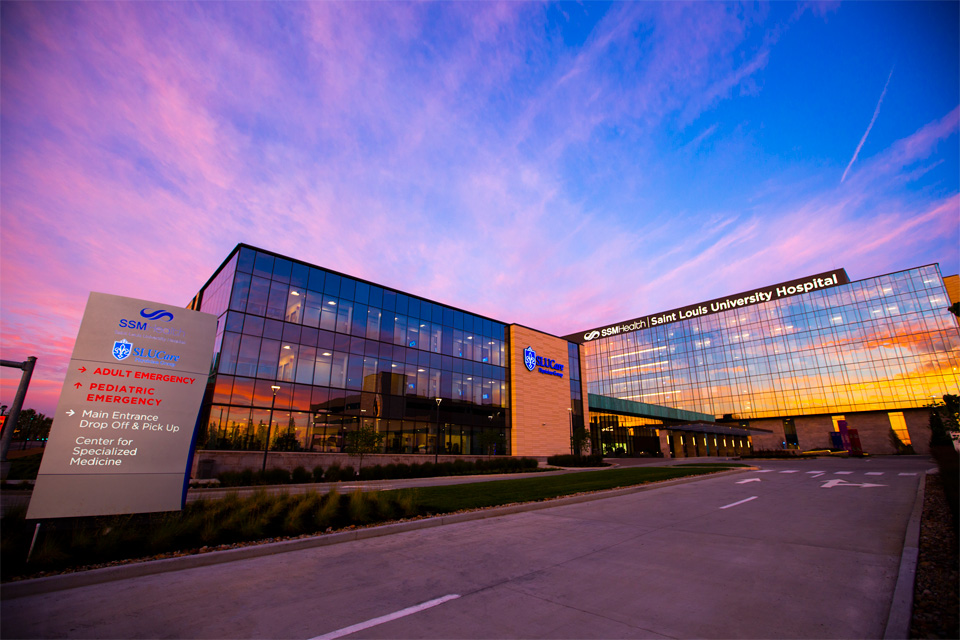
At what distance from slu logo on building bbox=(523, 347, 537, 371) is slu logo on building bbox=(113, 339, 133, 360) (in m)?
42.6

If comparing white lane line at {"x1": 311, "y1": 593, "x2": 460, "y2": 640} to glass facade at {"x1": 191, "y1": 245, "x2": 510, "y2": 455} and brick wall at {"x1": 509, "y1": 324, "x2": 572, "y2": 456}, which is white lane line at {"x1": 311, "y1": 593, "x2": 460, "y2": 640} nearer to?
glass facade at {"x1": 191, "y1": 245, "x2": 510, "y2": 455}

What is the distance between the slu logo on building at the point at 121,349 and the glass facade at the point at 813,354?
71040 mm

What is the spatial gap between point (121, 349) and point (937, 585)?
13746 millimetres

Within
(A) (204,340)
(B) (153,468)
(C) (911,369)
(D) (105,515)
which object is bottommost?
(D) (105,515)

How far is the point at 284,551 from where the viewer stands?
759 cm

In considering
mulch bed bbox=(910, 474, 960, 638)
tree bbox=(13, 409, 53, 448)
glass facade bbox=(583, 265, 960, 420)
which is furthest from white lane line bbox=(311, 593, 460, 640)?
tree bbox=(13, 409, 53, 448)

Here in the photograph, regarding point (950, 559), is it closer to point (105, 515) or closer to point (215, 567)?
point (215, 567)

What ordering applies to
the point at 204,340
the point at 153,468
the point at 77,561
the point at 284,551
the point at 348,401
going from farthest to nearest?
1. the point at 348,401
2. the point at 204,340
3. the point at 153,468
4. the point at 284,551
5. the point at 77,561

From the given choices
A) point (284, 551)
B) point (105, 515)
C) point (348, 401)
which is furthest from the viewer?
point (348, 401)

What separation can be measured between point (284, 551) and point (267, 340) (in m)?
25.9

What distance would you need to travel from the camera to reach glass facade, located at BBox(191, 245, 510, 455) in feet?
94.6

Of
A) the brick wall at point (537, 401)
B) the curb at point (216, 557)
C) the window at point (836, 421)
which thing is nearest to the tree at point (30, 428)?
the brick wall at point (537, 401)

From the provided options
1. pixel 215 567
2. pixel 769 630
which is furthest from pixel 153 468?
pixel 769 630

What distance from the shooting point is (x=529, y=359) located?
49438 mm
